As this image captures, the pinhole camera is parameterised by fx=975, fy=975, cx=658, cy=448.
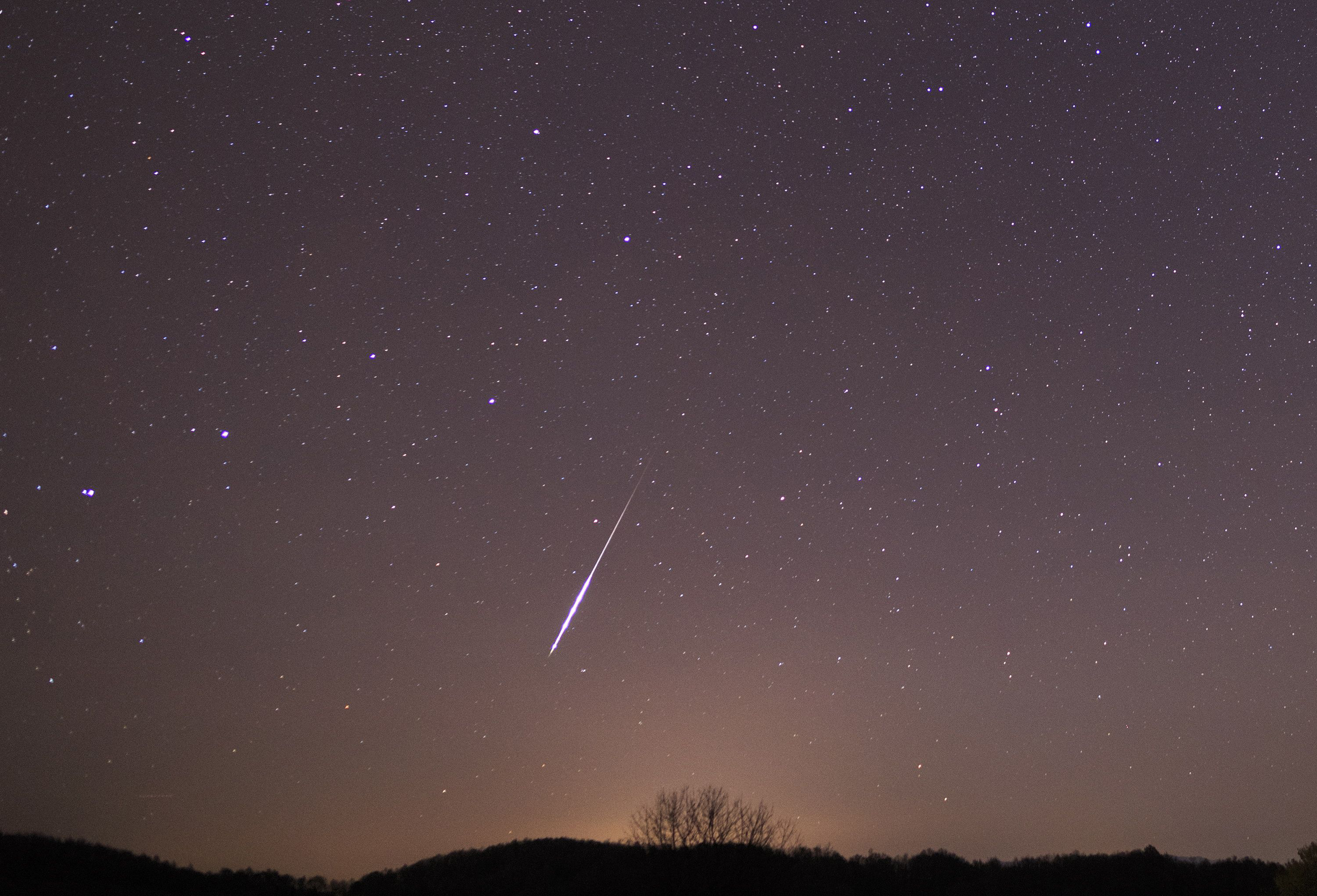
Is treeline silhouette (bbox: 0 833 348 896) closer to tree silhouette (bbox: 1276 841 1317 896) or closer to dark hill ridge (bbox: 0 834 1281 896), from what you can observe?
dark hill ridge (bbox: 0 834 1281 896)

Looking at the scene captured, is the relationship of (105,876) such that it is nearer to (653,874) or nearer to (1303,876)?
(653,874)

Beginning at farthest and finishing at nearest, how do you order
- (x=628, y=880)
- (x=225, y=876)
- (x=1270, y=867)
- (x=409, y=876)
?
(x=1270, y=867)
(x=409, y=876)
(x=628, y=880)
(x=225, y=876)

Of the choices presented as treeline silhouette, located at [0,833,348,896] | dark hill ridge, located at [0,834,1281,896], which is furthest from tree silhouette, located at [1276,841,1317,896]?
treeline silhouette, located at [0,833,348,896]

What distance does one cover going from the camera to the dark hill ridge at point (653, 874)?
23.4 meters

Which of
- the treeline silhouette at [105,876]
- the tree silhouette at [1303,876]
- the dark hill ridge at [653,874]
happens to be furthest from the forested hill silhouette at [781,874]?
the tree silhouette at [1303,876]

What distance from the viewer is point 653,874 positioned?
30781mm

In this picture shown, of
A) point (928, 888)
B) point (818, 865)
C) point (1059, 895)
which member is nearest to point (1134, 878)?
point (1059, 895)

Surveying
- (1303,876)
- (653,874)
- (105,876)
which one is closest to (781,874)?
(653,874)

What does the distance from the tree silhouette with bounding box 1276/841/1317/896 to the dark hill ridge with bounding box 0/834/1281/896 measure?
39.8ft

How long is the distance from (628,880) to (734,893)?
524cm

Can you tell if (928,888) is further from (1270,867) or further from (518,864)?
(518,864)

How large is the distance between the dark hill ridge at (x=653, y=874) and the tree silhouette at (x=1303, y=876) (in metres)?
12.1

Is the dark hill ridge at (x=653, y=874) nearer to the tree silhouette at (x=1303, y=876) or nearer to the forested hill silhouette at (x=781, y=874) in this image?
the forested hill silhouette at (x=781, y=874)

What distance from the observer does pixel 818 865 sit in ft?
141
